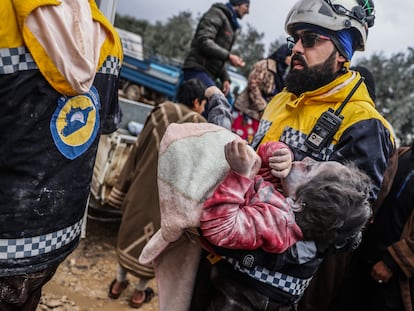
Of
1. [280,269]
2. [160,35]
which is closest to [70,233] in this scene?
[280,269]

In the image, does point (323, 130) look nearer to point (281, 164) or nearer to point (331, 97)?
point (331, 97)

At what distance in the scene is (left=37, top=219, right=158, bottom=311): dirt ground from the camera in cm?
301

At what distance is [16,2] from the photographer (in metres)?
1.16

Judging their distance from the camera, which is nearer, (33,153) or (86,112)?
(33,153)

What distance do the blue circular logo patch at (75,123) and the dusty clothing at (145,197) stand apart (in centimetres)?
144

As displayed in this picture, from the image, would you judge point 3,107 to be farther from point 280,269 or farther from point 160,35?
point 160,35

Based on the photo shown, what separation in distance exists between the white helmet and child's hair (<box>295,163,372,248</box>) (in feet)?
2.61

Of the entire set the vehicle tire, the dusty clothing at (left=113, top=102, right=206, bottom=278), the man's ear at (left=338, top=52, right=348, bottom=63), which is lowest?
the vehicle tire

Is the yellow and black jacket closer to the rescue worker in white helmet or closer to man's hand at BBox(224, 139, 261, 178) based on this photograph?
the rescue worker in white helmet

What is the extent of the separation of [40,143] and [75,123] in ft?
0.52

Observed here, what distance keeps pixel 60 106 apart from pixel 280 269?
1.03 metres

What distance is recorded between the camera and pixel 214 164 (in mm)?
1328

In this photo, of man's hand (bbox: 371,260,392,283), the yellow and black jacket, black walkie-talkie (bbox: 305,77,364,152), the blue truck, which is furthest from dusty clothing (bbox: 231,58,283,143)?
the blue truck

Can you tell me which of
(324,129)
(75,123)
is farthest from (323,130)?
(75,123)
